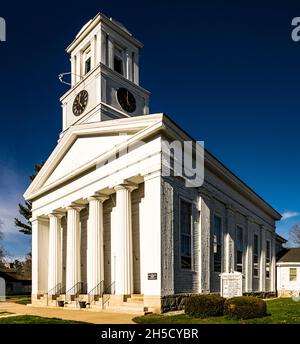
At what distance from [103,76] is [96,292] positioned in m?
17.9

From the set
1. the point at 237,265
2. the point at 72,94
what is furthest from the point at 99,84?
the point at 237,265

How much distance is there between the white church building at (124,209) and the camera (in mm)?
21203

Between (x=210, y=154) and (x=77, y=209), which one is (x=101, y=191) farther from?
(x=210, y=154)

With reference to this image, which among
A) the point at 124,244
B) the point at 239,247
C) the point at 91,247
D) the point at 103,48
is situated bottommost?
the point at 239,247

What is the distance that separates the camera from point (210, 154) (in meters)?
26.1

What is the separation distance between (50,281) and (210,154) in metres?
14.9

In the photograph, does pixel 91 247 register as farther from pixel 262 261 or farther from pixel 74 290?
pixel 262 261

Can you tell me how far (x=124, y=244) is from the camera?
22719 mm

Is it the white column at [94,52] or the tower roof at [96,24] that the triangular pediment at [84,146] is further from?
the tower roof at [96,24]


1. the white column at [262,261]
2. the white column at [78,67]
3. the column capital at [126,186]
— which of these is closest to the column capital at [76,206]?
the column capital at [126,186]

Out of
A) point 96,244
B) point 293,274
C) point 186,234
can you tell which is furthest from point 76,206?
point 293,274

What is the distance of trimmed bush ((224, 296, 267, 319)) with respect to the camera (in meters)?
16.0

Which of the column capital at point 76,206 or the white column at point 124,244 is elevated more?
the column capital at point 76,206

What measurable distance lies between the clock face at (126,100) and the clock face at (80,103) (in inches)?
110
